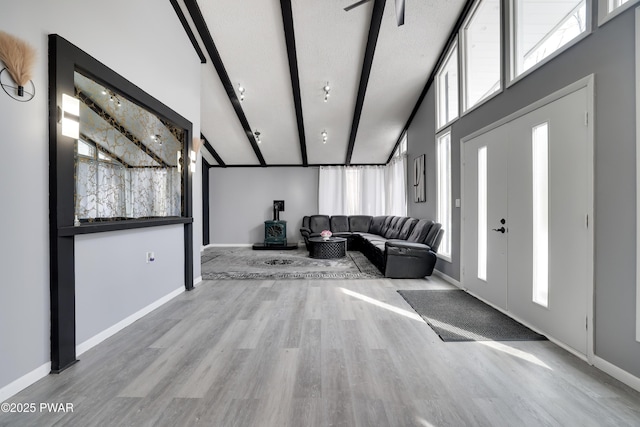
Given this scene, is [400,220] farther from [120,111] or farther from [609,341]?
[120,111]

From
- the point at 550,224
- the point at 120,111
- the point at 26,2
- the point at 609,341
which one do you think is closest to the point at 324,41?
the point at 120,111

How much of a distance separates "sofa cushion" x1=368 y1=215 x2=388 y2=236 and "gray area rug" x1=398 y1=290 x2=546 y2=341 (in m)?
3.74

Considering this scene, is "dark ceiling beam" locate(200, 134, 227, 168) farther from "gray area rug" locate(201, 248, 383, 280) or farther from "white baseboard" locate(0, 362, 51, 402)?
"white baseboard" locate(0, 362, 51, 402)

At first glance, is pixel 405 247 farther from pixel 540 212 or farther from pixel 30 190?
pixel 30 190

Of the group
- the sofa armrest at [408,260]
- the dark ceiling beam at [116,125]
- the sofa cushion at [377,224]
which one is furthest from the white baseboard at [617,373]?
the sofa cushion at [377,224]

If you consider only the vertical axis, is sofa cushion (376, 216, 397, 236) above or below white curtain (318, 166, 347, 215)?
below

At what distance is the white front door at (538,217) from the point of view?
6.97 ft

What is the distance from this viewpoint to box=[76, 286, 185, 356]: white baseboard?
2193 millimetres

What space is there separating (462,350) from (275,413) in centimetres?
155

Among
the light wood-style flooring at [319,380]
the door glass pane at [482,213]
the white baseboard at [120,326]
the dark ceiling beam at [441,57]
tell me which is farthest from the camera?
the dark ceiling beam at [441,57]

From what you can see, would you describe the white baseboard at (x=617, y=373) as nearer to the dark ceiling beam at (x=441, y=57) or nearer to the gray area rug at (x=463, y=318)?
the gray area rug at (x=463, y=318)

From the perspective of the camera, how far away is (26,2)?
5.86 feet

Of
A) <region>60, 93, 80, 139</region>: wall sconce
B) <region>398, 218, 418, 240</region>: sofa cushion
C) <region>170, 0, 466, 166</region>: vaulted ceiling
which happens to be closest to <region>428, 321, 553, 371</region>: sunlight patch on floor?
<region>398, 218, 418, 240</region>: sofa cushion

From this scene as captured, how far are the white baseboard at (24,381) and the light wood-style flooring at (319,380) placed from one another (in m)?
0.04
